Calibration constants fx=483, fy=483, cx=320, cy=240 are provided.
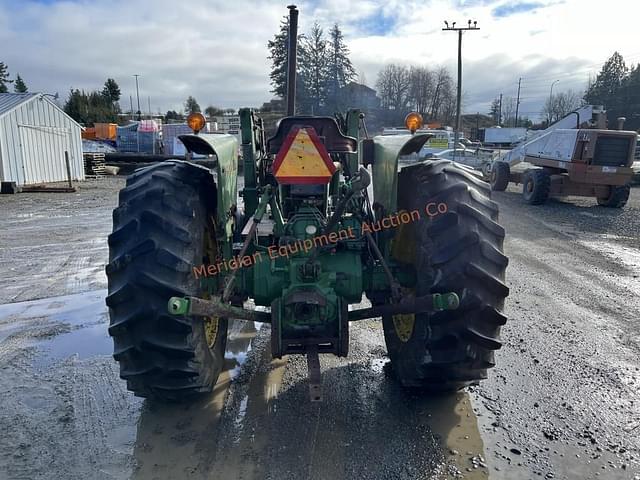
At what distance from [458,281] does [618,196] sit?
526 inches

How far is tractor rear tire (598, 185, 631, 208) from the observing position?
13.8m

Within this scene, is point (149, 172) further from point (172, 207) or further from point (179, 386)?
point (179, 386)

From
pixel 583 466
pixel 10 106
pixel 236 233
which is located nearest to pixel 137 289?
pixel 236 233

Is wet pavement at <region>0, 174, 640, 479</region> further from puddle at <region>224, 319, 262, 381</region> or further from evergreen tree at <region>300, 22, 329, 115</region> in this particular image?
evergreen tree at <region>300, 22, 329, 115</region>

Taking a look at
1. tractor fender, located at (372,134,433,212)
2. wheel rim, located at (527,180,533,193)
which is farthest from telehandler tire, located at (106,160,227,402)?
wheel rim, located at (527,180,533,193)

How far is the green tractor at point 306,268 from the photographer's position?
2.91 metres

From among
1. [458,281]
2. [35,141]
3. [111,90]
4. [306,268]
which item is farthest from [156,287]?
[111,90]

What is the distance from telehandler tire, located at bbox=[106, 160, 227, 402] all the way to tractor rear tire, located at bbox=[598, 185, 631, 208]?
14.1 m

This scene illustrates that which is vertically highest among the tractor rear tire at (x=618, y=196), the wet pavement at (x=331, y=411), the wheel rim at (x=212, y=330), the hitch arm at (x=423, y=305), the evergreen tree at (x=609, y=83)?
the evergreen tree at (x=609, y=83)

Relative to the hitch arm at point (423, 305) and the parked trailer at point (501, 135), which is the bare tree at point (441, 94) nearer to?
the parked trailer at point (501, 135)

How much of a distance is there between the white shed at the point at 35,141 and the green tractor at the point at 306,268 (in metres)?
17.8

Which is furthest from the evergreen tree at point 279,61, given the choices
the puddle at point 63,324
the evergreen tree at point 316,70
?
the puddle at point 63,324

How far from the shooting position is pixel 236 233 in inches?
176

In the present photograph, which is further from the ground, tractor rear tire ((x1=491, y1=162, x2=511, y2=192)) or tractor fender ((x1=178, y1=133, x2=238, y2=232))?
tractor fender ((x1=178, y1=133, x2=238, y2=232))
